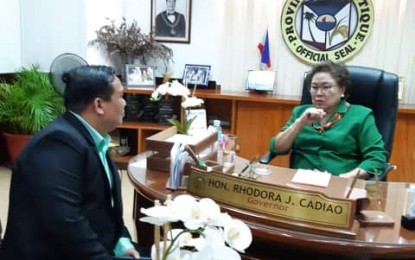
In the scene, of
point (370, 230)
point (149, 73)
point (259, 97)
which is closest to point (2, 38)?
point (149, 73)

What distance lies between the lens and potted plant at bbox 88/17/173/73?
12.6ft

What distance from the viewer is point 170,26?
397 centimetres

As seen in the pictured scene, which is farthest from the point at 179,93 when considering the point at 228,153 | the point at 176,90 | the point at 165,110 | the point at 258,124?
the point at 165,110

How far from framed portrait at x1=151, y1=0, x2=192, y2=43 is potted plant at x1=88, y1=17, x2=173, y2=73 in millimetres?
89

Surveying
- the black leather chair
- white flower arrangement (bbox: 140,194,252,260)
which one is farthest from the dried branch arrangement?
white flower arrangement (bbox: 140,194,252,260)

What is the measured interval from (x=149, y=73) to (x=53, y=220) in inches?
112

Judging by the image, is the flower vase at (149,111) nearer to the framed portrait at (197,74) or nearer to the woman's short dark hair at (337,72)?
the framed portrait at (197,74)

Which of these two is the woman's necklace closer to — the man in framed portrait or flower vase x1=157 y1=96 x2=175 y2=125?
flower vase x1=157 y1=96 x2=175 y2=125

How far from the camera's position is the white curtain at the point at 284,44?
3.50 m

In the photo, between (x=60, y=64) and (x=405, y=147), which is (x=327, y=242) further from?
(x=60, y=64)

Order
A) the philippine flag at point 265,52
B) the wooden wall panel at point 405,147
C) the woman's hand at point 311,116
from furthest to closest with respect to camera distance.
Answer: the philippine flag at point 265,52 → the wooden wall panel at point 405,147 → the woman's hand at point 311,116

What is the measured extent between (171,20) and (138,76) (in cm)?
61

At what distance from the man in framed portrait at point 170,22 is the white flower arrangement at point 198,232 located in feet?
11.1

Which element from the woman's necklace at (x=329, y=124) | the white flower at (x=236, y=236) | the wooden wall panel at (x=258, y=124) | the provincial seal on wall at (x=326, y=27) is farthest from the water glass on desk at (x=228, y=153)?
the provincial seal on wall at (x=326, y=27)
